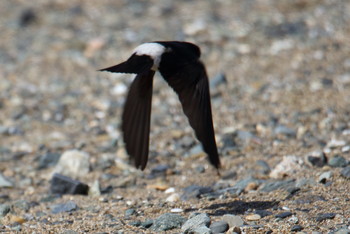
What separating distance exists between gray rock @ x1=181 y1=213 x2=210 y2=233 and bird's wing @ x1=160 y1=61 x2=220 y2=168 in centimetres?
20

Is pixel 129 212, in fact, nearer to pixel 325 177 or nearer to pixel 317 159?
pixel 325 177

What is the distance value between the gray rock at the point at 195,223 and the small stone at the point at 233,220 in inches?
2.6

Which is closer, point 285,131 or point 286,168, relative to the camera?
point 286,168

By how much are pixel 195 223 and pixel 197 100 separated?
0.48 metres

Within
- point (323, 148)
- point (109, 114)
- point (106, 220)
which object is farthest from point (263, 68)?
point (106, 220)

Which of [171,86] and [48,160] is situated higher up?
[171,86]

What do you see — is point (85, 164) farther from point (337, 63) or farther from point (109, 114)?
point (337, 63)

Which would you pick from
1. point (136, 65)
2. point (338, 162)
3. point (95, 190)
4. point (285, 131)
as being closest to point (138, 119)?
point (136, 65)

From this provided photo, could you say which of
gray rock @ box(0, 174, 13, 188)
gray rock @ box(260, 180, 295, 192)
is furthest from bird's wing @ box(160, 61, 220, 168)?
gray rock @ box(0, 174, 13, 188)

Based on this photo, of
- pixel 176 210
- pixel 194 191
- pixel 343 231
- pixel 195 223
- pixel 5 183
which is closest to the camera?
pixel 343 231

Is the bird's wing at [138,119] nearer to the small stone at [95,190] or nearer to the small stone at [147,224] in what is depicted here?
the small stone at [95,190]

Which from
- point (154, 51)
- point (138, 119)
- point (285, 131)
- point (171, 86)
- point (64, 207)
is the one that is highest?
point (154, 51)

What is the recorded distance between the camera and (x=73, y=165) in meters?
3.50

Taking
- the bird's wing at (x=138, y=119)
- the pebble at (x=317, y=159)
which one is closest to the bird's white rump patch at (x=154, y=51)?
the bird's wing at (x=138, y=119)
